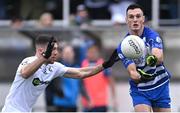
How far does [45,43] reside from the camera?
964cm

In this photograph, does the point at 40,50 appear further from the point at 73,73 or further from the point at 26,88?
the point at 73,73

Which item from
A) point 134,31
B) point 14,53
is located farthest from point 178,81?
point 134,31

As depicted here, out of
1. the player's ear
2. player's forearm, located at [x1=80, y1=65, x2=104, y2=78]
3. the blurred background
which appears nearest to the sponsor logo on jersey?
player's forearm, located at [x1=80, y1=65, x2=104, y2=78]

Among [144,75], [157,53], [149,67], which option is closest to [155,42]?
[157,53]

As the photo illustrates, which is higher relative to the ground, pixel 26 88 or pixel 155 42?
pixel 155 42

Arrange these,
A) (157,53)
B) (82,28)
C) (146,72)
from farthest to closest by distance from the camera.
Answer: (82,28) → (146,72) → (157,53)

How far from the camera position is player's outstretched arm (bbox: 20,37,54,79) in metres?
9.20

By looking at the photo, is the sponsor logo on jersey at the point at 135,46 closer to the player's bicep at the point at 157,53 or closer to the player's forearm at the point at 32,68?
the player's bicep at the point at 157,53

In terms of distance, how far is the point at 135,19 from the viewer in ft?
32.6

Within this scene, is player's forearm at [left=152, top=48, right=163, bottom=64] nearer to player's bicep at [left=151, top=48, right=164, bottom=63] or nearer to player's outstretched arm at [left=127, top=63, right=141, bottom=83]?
player's bicep at [left=151, top=48, right=164, bottom=63]

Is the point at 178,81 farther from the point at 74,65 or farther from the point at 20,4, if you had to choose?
the point at 20,4

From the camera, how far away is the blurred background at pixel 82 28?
1611 centimetres

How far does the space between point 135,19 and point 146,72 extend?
694mm

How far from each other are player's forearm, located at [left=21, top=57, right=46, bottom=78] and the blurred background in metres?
6.17
